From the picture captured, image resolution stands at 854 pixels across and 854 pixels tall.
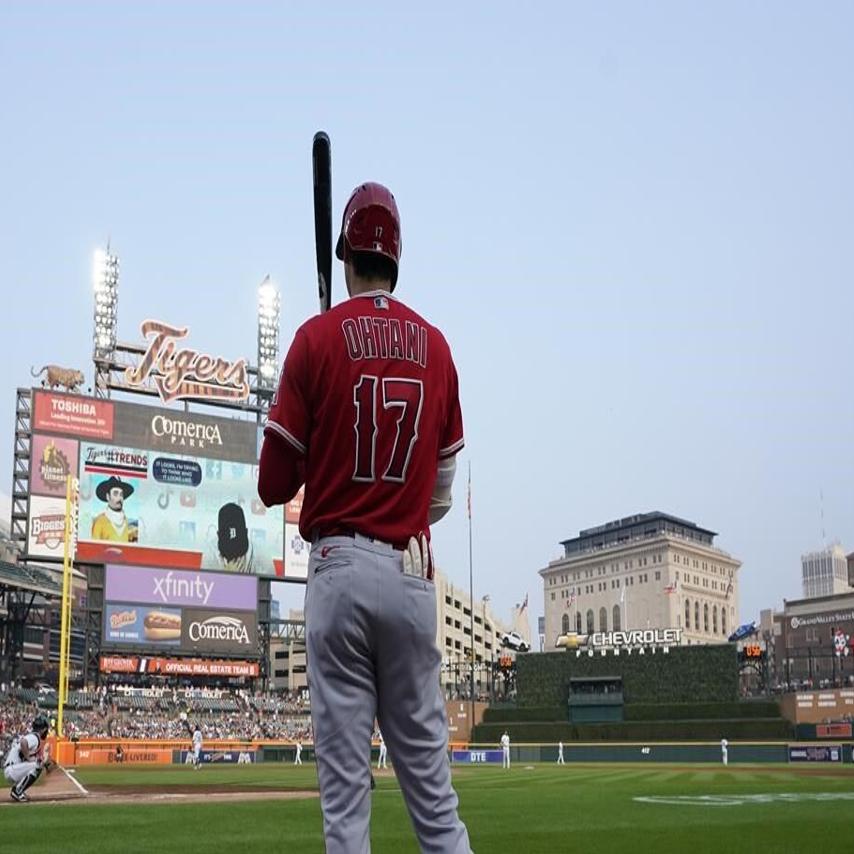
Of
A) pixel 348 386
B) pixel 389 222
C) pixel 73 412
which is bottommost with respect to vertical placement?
pixel 348 386

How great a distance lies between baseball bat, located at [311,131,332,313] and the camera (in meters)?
3.91

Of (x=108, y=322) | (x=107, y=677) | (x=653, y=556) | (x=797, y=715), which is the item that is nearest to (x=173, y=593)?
(x=107, y=677)

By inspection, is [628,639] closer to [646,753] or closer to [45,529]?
[646,753]

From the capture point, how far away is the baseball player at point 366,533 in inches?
125

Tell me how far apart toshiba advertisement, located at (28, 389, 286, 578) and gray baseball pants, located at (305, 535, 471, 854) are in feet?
177

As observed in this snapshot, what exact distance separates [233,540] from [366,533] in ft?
192

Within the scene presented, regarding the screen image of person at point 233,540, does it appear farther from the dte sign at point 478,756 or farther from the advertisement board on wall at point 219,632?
the dte sign at point 478,756

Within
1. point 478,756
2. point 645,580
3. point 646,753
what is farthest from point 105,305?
point 645,580

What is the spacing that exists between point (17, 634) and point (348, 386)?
66.4 m

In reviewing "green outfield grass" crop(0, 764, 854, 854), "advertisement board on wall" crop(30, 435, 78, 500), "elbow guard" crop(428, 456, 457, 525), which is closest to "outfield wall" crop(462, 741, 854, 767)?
"advertisement board on wall" crop(30, 435, 78, 500)

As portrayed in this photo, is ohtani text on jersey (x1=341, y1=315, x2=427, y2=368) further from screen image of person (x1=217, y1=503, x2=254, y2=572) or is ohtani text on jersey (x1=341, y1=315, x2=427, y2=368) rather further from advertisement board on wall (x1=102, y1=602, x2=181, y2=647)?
screen image of person (x1=217, y1=503, x2=254, y2=572)

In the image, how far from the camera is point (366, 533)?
3279 mm

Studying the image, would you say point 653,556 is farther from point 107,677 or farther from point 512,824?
point 512,824

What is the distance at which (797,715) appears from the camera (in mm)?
53062
